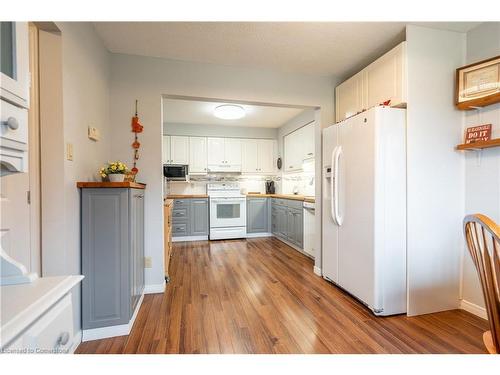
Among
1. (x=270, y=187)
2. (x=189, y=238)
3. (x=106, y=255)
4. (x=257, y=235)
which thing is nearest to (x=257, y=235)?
(x=257, y=235)

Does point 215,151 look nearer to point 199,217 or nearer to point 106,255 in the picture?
point 199,217

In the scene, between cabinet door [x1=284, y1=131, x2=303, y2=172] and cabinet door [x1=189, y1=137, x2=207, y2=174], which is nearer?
cabinet door [x1=284, y1=131, x2=303, y2=172]

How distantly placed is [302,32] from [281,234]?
3551 millimetres

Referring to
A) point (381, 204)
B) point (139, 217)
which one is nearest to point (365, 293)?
point (381, 204)

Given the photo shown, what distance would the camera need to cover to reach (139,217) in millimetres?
2186

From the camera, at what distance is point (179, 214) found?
4770 millimetres

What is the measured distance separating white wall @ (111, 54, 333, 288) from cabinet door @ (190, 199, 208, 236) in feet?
7.59

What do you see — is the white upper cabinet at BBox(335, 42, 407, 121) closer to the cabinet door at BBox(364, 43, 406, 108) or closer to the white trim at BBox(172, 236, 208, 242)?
the cabinet door at BBox(364, 43, 406, 108)

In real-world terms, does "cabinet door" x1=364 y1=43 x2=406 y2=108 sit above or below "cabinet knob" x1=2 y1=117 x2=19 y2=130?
above

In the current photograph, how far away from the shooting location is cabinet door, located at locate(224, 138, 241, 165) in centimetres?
540

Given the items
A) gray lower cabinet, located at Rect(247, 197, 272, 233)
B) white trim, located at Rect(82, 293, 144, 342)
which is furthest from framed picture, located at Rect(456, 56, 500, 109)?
gray lower cabinet, located at Rect(247, 197, 272, 233)

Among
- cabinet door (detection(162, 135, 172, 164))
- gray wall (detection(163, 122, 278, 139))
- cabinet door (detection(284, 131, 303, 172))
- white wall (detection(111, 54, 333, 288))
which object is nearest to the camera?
white wall (detection(111, 54, 333, 288))

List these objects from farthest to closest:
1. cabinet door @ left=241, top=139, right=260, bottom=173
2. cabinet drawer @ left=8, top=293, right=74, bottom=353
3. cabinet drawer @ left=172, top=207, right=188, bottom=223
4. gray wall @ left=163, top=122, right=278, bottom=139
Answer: cabinet door @ left=241, top=139, right=260, bottom=173 < gray wall @ left=163, top=122, right=278, bottom=139 < cabinet drawer @ left=172, top=207, right=188, bottom=223 < cabinet drawer @ left=8, top=293, right=74, bottom=353

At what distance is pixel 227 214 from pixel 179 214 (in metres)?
0.97
